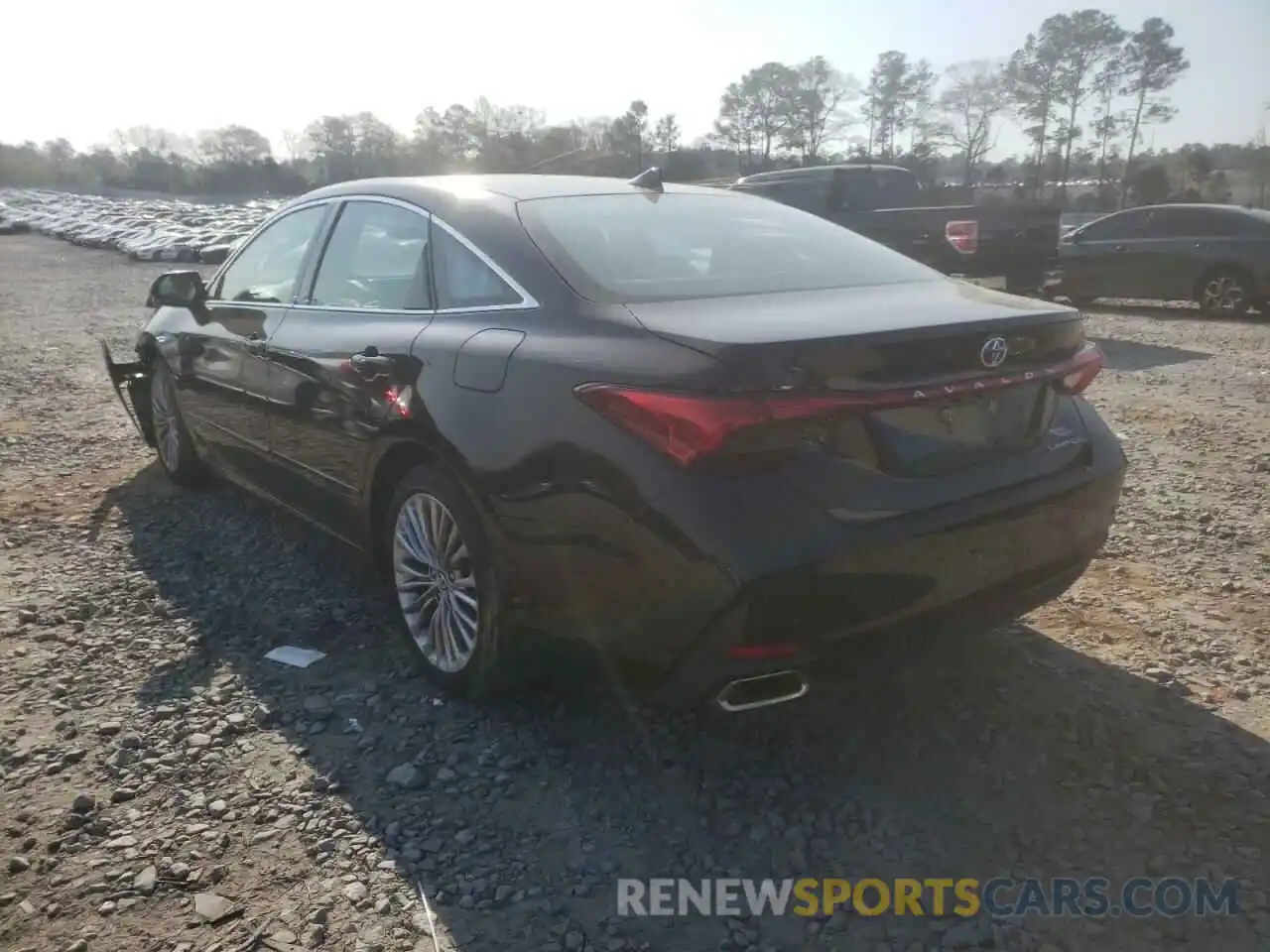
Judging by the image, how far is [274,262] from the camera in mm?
4426

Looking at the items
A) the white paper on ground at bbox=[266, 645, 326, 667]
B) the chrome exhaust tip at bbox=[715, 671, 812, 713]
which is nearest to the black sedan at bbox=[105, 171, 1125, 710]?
the chrome exhaust tip at bbox=[715, 671, 812, 713]

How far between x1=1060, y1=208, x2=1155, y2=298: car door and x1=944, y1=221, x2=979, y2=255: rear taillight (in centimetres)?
374

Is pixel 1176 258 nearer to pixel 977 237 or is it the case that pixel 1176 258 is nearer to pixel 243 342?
pixel 977 237

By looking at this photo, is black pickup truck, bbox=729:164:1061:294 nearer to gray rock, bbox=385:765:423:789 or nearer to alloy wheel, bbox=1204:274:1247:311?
alloy wheel, bbox=1204:274:1247:311

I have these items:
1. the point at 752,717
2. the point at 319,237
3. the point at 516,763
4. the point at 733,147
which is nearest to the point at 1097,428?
the point at 752,717

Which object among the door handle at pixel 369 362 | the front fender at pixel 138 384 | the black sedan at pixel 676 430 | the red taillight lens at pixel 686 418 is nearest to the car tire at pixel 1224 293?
the black sedan at pixel 676 430

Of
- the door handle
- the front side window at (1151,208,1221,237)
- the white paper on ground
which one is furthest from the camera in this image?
the front side window at (1151,208,1221,237)

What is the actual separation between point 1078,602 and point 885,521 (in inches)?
72.4

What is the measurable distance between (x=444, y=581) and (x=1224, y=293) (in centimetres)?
1236

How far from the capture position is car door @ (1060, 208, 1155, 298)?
13172 mm

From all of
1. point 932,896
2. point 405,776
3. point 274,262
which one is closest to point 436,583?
point 405,776

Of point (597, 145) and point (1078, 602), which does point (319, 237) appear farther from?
point (597, 145)

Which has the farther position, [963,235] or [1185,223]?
[1185,223]

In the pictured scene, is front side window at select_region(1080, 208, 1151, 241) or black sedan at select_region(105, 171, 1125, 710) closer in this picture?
black sedan at select_region(105, 171, 1125, 710)
